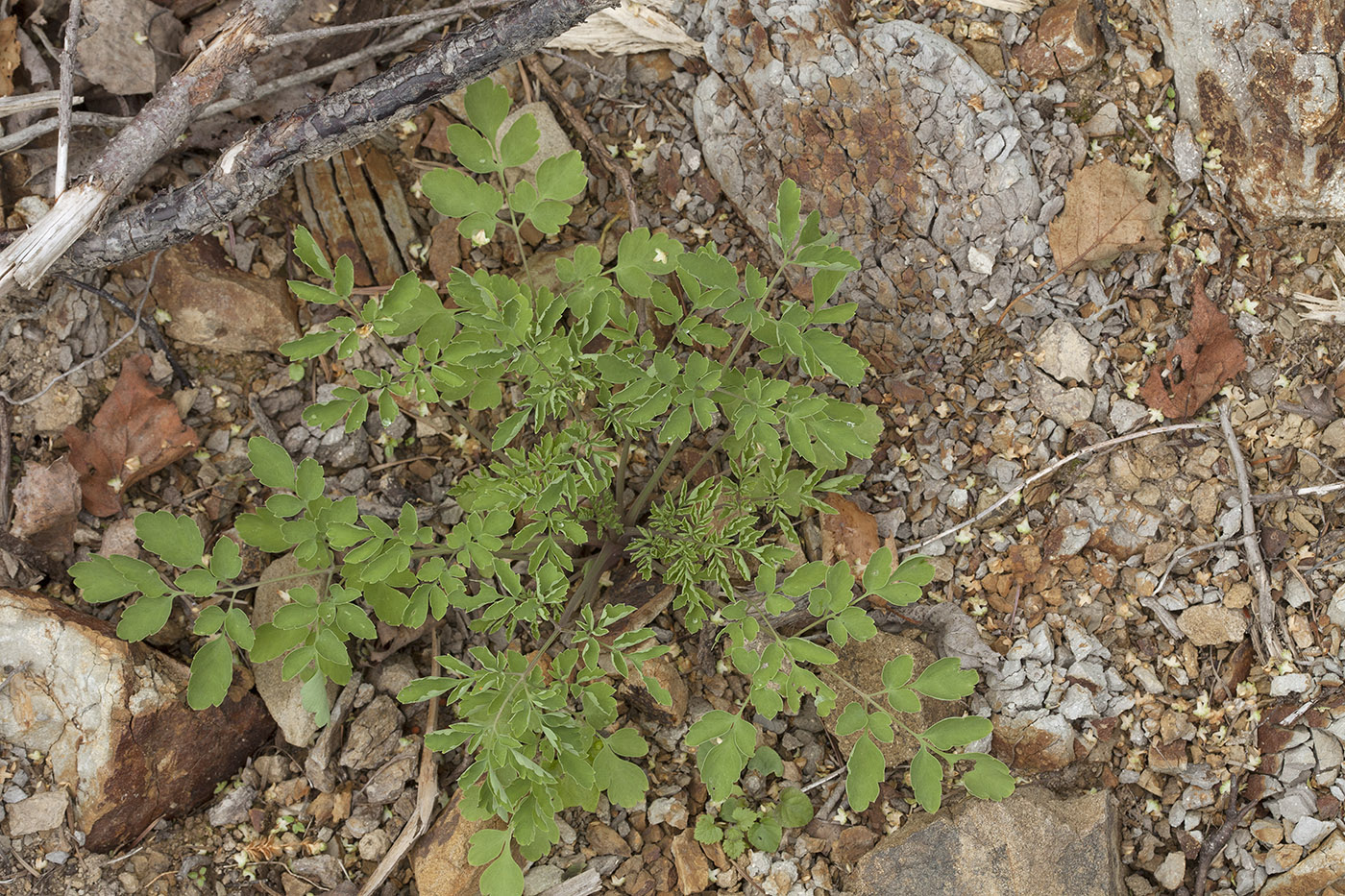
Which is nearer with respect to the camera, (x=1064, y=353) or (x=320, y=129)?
(x=320, y=129)

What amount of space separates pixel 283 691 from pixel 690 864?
1328 mm

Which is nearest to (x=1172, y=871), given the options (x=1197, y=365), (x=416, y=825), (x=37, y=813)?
(x=1197, y=365)

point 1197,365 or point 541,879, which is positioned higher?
point 1197,365

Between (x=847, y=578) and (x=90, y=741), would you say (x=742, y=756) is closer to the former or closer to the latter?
(x=847, y=578)

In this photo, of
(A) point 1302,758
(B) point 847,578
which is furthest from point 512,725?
(A) point 1302,758

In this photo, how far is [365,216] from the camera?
3178mm

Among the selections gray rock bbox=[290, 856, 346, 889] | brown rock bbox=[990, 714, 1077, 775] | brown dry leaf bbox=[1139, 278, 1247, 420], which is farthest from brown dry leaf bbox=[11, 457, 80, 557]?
brown dry leaf bbox=[1139, 278, 1247, 420]

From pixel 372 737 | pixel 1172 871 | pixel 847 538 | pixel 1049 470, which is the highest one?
pixel 1049 470

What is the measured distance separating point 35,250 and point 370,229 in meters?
0.95

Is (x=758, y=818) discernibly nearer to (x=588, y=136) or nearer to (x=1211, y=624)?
(x=1211, y=624)

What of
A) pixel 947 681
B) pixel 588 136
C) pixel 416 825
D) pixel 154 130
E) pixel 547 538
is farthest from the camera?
pixel 588 136

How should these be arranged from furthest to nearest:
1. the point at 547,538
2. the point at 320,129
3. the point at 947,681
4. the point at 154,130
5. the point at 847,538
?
the point at 847,538 → the point at 154,130 → the point at 320,129 → the point at 547,538 → the point at 947,681

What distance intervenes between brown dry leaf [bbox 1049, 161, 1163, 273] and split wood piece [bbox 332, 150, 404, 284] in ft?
6.99

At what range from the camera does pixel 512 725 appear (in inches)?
88.0
